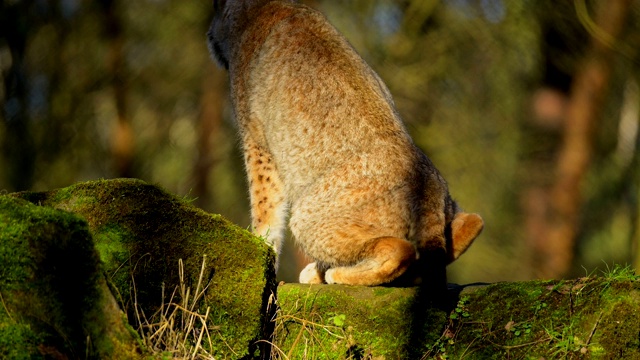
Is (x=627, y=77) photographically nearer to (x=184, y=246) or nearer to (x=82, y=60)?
(x=82, y=60)

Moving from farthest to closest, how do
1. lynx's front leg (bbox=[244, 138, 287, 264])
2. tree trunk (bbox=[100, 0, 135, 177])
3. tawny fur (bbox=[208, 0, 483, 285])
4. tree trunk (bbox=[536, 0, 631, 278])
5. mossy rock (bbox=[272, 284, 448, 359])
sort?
tree trunk (bbox=[100, 0, 135, 177]), tree trunk (bbox=[536, 0, 631, 278]), lynx's front leg (bbox=[244, 138, 287, 264]), tawny fur (bbox=[208, 0, 483, 285]), mossy rock (bbox=[272, 284, 448, 359])

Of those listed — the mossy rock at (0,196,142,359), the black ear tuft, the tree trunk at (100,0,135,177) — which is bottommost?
the tree trunk at (100,0,135,177)

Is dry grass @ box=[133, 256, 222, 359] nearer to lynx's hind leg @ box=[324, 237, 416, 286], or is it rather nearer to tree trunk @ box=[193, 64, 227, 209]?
lynx's hind leg @ box=[324, 237, 416, 286]

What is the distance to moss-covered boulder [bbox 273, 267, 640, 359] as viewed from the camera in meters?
4.27

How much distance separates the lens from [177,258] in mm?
4410

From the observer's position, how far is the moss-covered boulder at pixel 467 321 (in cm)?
427

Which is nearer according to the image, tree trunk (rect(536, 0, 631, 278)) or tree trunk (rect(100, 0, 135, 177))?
tree trunk (rect(536, 0, 631, 278))

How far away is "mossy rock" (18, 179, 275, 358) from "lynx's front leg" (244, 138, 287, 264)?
1.72 metres

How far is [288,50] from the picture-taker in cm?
636

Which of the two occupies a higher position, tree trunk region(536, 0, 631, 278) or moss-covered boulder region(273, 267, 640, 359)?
moss-covered boulder region(273, 267, 640, 359)

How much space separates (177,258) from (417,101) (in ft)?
39.3

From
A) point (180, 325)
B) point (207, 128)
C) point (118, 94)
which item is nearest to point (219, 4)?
point (180, 325)

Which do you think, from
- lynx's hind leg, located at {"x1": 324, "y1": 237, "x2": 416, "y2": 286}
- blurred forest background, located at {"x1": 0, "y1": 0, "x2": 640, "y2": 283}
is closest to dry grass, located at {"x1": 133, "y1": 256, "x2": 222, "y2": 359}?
lynx's hind leg, located at {"x1": 324, "y1": 237, "x2": 416, "y2": 286}

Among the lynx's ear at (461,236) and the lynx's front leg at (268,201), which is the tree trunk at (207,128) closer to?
the lynx's front leg at (268,201)
